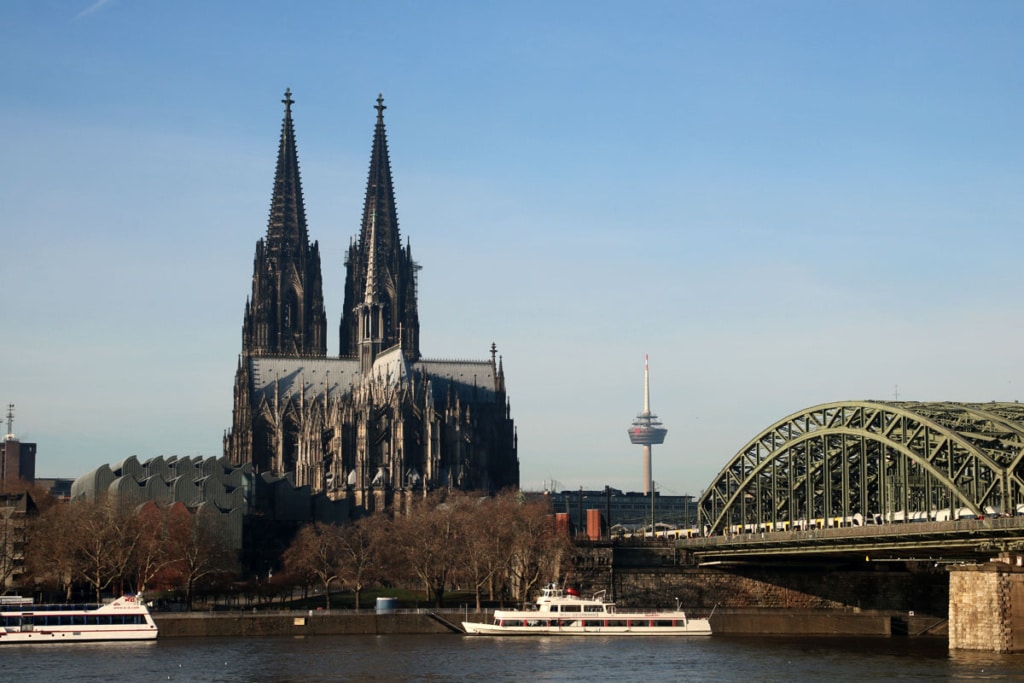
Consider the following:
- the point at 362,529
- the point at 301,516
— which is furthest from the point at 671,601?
the point at 301,516

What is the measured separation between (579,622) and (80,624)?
35.0m

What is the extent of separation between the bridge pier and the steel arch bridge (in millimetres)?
3486

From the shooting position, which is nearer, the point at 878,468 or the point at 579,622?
the point at 878,468

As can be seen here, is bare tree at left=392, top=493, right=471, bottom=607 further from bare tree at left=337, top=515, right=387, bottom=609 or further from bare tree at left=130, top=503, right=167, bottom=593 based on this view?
bare tree at left=130, top=503, right=167, bottom=593

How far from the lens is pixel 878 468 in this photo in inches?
4518

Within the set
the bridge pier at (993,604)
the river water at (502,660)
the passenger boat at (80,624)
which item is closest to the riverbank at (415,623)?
the passenger boat at (80,624)

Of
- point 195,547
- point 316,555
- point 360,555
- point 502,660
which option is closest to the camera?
point 502,660

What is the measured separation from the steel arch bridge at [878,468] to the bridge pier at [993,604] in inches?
137

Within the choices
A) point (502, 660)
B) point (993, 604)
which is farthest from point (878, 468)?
point (502, 660)

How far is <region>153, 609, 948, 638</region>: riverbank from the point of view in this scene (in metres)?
121

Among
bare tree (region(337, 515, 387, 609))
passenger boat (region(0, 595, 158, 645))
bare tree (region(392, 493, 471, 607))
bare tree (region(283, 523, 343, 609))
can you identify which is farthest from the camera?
bare tree (region(283, 523, 343, 609))

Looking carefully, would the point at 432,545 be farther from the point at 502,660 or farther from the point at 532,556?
the point at 502,660

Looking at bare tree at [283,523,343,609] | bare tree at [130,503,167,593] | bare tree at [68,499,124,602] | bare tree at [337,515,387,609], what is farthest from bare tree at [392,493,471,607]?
bare tree at [68,499,124,602]

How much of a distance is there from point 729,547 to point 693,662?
30029 millimetres
